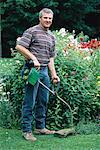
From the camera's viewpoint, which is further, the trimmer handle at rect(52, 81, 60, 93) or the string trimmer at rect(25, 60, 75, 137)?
the trimmer handle at rect(52, 81, 60, 93)

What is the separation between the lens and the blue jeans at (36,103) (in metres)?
6.69

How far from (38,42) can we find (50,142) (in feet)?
4.23

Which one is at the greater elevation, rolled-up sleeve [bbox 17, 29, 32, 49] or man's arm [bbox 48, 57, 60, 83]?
rolled-up sleeve [bbox 17, 29, 32, 49]

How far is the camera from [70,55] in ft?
26.2

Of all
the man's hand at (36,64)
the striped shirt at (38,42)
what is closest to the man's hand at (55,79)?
the striped shirt at (38,42)

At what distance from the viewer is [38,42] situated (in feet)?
21.9

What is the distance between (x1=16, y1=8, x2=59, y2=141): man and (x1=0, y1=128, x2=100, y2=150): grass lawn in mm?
164

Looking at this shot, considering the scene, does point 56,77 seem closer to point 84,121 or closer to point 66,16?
point 84,121

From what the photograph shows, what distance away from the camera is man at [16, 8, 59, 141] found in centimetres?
659

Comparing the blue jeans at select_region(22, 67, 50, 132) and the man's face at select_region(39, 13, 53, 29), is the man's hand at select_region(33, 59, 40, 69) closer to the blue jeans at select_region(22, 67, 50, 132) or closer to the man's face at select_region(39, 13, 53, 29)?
the blue jeans at select_region(22, 67, 50, 132)

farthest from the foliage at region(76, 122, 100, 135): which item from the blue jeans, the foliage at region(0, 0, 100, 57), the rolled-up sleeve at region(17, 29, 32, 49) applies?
the foliage at region(0, 0, 100, 57)

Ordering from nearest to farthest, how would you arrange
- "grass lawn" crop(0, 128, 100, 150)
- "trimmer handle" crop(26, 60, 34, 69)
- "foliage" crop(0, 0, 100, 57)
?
1. "grass lawn" crop(0, 128, 100, 150)
2. "trimmer handle" crop(26, 60, 34, 69)
3. "foliage" crop(0, 0, 100, 57)

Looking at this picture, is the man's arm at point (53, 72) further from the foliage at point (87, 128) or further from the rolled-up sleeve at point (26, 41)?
the foliage at point (87, 128)

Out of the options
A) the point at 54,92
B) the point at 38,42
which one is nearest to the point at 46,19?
the point at 38,42
